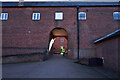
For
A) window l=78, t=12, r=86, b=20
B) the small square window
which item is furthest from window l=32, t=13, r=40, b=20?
window l=78, t=12, r=86, b=20

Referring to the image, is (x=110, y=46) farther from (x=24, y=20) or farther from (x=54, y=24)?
(x=24, y=20)

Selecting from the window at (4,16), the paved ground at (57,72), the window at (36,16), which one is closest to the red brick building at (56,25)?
the window at (36,16)

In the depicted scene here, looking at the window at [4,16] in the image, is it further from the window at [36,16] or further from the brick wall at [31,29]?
the window at [36,16]

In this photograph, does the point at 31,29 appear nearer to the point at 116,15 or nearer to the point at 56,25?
the point at 56,25

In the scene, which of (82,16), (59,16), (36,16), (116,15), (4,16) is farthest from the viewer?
(4,16)

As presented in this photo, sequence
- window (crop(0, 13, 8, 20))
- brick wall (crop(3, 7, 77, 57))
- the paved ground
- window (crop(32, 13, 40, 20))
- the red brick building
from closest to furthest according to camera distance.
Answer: the paved ground, the red brick building, brick wall (crop(3, 7, 77, 57)), window (crop(32, 13, 40, 20)), window (crop(0, 13, 8, 20))

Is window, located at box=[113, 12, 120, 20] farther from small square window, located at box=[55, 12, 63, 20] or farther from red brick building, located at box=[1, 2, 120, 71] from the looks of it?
small square window, located at box=[55, 12, 63, 20]

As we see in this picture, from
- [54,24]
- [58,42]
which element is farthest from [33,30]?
[58,42]

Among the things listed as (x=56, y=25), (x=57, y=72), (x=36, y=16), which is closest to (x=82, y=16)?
(x=56, y=25)

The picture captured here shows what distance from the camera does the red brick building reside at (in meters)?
17.5

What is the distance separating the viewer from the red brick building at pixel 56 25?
57.5 ft

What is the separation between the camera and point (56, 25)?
59.4ft

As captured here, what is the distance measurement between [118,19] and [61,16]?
921 centimetres

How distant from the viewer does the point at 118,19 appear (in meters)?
17.8
